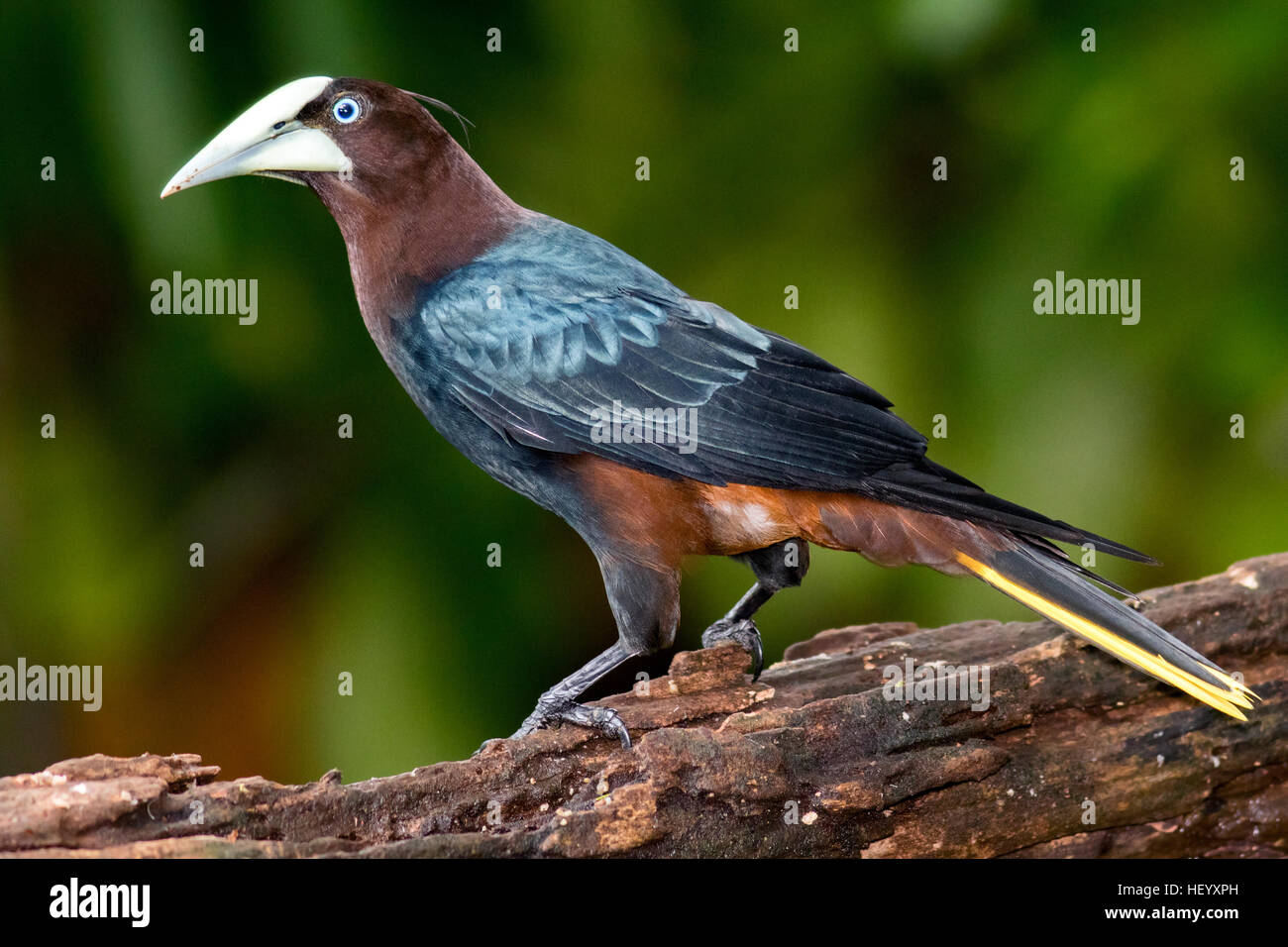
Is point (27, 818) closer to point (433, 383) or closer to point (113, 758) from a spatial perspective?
point (113, 758)

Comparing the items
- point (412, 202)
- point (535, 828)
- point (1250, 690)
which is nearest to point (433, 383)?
point (412, 202)

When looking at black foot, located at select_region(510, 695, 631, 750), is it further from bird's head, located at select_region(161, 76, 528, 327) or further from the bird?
bird's head, located at select_region(161, 76, 528, 327)

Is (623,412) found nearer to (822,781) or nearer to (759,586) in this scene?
(759,586)

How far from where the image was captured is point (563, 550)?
4699mm

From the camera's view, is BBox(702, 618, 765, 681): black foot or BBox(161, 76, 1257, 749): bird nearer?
BBox(161, 76, 1257, 749): bird

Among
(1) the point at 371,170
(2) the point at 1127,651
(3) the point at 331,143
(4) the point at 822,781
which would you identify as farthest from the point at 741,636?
(3) the point at 331,143

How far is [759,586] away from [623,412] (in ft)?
3.03

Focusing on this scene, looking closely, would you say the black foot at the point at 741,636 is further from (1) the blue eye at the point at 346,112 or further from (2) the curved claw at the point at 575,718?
(1) the blue eye at the point at 346,112

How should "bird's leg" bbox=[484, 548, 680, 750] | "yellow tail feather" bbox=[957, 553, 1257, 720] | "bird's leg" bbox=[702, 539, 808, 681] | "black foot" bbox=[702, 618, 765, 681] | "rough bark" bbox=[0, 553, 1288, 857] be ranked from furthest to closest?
"black foot" bbox=[702, 618, 765, 681] < "bird's leg" bbox=[702, 539, 808, 681] < "bird's leg" bbox=[484, 548, 680, 750] < "yellow tail feather" bbox=[957, 553, 1257, 720] < "rough bark" bbox=[0, 553, 1288, 857]

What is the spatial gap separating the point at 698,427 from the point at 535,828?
3.55ft

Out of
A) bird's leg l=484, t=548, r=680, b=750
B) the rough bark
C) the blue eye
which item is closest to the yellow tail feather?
the rough bark

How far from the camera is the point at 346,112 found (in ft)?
11.1

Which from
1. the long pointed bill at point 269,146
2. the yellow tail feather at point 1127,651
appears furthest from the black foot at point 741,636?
the long pointed bill at point 269,146

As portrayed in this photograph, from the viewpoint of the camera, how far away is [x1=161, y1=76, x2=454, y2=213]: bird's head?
3.34 m
